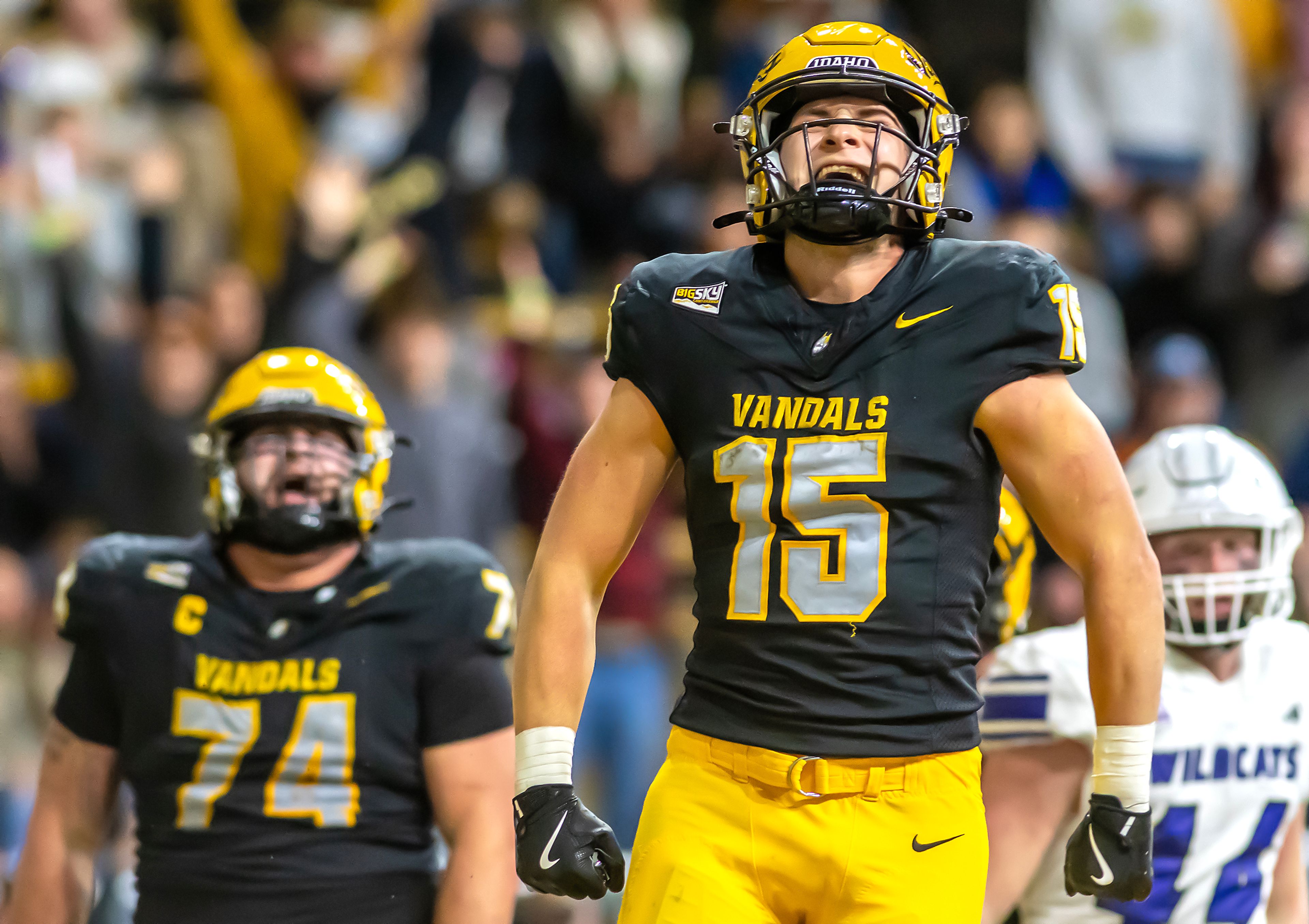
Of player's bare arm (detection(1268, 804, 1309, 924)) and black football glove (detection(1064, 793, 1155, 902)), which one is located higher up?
black football glove (detection(1064, 793, 1155, 902))

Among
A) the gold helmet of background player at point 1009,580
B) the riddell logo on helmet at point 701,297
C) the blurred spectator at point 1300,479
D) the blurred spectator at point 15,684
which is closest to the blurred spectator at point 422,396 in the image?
the blurred spectator at point 15,684

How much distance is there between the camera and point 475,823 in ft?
11.8

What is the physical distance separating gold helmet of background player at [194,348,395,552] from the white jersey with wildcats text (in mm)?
1399

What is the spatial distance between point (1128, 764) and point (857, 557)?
0.52 meters

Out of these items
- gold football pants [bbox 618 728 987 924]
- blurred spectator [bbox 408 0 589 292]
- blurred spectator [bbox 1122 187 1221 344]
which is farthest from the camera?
blurred spectator [bbox 408 0 589 292]

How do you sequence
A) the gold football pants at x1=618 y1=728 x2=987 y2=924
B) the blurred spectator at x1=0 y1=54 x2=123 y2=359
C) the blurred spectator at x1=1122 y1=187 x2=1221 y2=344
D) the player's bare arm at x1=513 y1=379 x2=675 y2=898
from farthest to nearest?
the blurred spectator at x1=1122 y1=187 x2=1221 y2=344 < the blurred spectator at x1=0 y1=54 x2=123 y2=359 < the player's bare arm at x1=513 y1=379 x2=675 y2=898 < the gold football pants at x1=618 y1=728 x2=987 y2=924

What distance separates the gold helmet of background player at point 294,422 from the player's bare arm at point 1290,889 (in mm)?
2077

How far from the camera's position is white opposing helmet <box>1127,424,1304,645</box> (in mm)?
3559

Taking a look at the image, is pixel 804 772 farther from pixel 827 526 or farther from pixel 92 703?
pixel 92 703

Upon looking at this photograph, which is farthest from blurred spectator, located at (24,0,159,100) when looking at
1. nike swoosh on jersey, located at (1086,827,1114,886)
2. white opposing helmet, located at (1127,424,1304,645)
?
nike swoosh on jersey, located at (1086,827,1114,886)

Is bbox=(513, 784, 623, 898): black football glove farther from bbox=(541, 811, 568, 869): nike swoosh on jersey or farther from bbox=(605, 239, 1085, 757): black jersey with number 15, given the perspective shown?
bbox=(605, 239, 1085, 757): black jersey with number 15

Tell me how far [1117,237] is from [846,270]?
5.50 m

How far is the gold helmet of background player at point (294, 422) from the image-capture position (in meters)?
3.69

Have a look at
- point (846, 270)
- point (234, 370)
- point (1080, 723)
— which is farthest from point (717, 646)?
point (234, 370)
